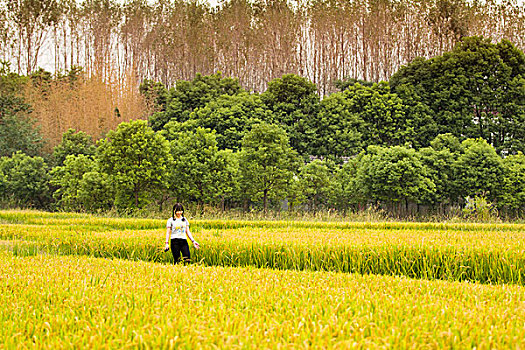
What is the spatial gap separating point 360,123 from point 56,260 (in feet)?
101

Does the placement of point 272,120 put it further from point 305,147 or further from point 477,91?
point 477,91

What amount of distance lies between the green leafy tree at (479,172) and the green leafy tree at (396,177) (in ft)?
7.97

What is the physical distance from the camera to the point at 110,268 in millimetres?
6281

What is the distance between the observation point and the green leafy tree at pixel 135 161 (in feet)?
74.3

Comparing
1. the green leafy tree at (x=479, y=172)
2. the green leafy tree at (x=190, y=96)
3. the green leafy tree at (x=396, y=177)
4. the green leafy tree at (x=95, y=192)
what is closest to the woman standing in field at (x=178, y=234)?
the green leafy tree at (x=95, y=192)

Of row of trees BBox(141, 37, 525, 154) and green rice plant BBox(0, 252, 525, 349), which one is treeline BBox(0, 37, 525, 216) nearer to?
row of trees BBox(141, 37, 525, 154)

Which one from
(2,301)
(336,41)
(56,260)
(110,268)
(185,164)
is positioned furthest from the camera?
(336,41)

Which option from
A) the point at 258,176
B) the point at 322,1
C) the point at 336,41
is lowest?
the point at 258,176

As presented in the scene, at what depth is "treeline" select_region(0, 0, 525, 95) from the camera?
41.9m

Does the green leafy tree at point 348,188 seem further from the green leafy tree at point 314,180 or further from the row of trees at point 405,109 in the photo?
the row of trees at point 405,109

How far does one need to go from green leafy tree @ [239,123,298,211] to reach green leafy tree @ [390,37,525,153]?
1705 centimetres

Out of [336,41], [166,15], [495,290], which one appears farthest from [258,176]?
[166,15]

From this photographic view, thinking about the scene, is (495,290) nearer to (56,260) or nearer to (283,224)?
(56,260)

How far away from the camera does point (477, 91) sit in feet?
116
